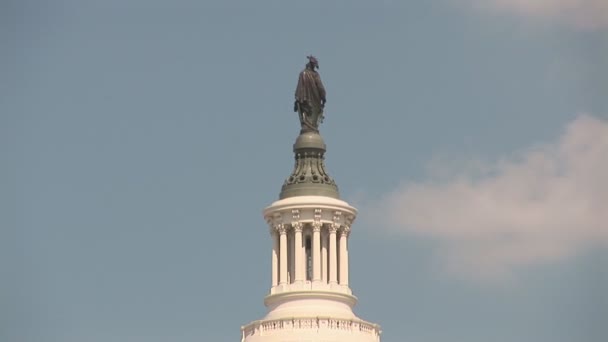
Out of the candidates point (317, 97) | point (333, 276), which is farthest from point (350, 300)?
point (317, 97)

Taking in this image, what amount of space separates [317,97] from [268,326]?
37.2ft

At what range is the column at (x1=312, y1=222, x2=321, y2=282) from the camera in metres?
110

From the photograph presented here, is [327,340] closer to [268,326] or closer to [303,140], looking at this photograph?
[268,326]

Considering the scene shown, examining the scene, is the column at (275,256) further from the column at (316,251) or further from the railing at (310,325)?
the railing at (310,325)

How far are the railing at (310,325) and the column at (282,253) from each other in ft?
7.69

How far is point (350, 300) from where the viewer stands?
→ 111m

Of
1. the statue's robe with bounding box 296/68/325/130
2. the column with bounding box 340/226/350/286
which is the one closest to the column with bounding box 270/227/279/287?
the column with bounding box 340/226/350/286

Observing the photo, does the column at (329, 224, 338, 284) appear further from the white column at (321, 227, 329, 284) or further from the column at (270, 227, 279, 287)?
the column at (270, 227, 279, 287)

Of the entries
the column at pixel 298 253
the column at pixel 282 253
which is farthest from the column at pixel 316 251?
the column at pixel 282 253

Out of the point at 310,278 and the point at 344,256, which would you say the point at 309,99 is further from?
the point at 310,278

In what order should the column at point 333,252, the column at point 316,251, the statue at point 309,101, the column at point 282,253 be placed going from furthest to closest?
the statue at point 309,101 < the column at point 282,253 < the column at point 333,252 < the column at point 316,251

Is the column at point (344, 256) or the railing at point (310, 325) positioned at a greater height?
the column at point (344, 256)

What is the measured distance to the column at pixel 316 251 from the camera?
11000cm

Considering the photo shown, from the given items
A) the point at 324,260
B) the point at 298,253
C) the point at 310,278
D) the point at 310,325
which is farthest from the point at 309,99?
the point at 310,325
